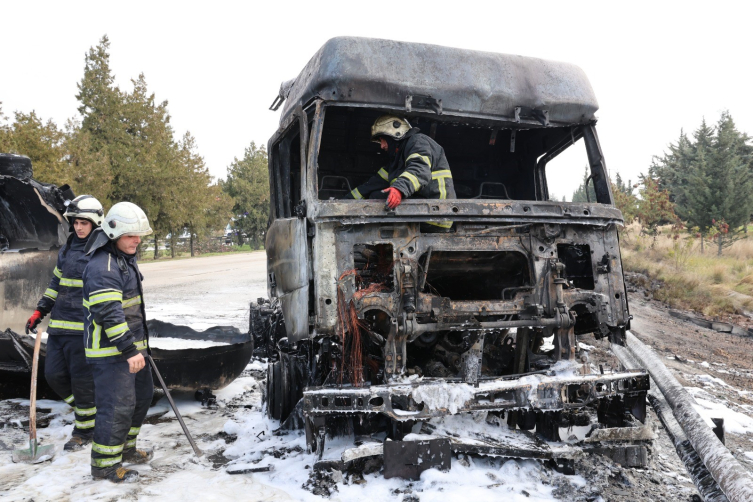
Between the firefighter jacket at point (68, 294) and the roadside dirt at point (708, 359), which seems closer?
the firefighter jacket at point (68, 294)

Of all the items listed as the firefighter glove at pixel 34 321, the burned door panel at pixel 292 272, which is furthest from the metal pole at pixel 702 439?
the firefighter glove at pixel 34 321

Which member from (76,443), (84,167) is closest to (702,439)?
(76,443)

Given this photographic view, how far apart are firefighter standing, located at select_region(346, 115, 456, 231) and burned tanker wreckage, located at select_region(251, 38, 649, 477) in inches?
4.6

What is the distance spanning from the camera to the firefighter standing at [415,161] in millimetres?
3414

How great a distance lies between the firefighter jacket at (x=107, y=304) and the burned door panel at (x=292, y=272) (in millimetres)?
971

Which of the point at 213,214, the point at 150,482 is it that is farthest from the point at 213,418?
the point at 213,214

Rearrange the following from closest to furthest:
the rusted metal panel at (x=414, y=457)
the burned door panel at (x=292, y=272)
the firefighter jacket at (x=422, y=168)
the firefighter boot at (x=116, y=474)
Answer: the rusted metal panel at (x=414, y=457) < the firefighter boot at (x=116, y=474) < the burned door panel at (x=292, y=272) < the firefighter jacket at (x=422, y=168)

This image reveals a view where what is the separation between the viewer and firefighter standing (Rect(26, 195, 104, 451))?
12.3 feet

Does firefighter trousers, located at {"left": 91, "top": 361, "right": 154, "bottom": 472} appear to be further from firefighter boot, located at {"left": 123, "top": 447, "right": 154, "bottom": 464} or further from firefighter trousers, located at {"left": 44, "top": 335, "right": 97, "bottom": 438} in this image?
firefighter trousers, located at {"left": 44, "top": 335, "right": 97, "bottom": 438}

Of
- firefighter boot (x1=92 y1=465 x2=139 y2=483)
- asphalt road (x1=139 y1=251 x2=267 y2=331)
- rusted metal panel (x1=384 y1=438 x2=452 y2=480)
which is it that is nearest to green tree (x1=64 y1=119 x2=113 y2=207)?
asphalt road (x1=139 y1=251 x2=267 y2=331)

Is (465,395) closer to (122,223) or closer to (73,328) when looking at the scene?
(122,223)

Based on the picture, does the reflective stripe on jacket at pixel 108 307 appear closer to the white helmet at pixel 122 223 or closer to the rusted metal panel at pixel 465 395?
the white helmet at pixel 122 223

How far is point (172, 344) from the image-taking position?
5.73 metres

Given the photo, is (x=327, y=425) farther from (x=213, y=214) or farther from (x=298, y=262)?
(x=213, y=214)
